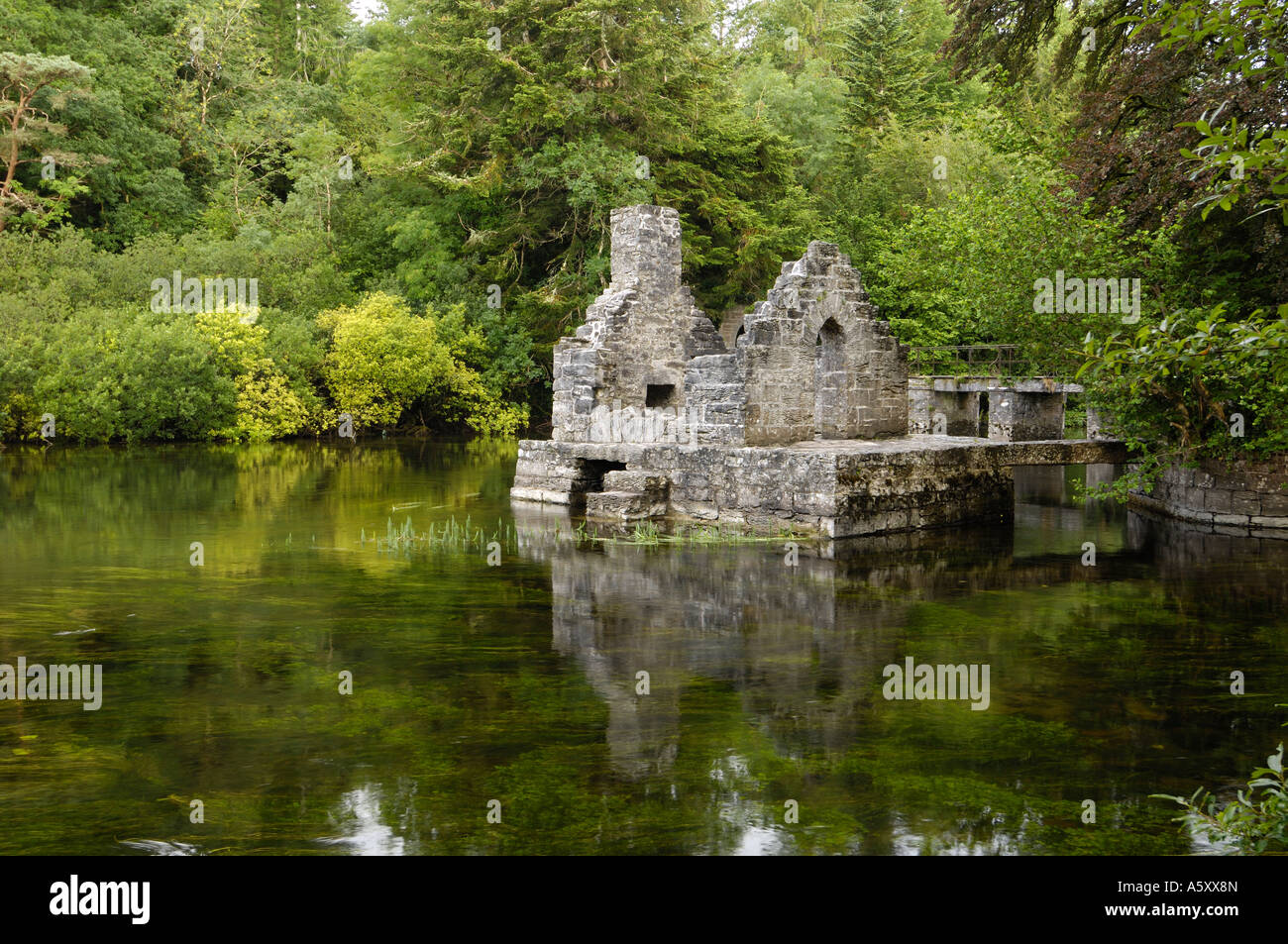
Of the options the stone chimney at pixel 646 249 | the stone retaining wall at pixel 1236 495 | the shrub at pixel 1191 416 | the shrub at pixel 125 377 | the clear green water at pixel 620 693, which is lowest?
the clear green water at pixel 620 693

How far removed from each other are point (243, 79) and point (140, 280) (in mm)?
14409

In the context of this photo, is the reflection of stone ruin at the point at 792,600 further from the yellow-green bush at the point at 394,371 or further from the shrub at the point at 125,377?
the yellow-green bush at the point at 394,371

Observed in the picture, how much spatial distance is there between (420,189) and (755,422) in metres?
25.4

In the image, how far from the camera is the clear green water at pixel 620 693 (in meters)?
5.87

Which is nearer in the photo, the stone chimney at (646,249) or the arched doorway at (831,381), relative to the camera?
the arched doorway at (831,381)

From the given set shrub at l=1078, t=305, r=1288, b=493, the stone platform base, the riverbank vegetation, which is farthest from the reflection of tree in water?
the riverbank vegetation

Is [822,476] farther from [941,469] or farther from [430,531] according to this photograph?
[430,531]

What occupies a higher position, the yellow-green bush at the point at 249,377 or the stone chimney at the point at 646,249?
the stone chimney at the point at 646,249

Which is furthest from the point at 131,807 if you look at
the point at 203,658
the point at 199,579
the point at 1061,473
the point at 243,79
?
the point at 243,79

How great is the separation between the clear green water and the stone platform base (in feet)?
2.46

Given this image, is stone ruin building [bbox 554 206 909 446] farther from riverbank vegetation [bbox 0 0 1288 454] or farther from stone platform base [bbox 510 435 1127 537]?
riverbank vegetation [bbox 0 0 1288 454]

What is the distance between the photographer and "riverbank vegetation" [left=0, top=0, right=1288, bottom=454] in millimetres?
30281

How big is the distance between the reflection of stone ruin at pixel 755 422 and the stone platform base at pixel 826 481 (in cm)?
2

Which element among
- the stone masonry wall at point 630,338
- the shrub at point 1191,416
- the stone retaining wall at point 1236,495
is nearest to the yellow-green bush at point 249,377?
the stone masonry wall at point 630,338
